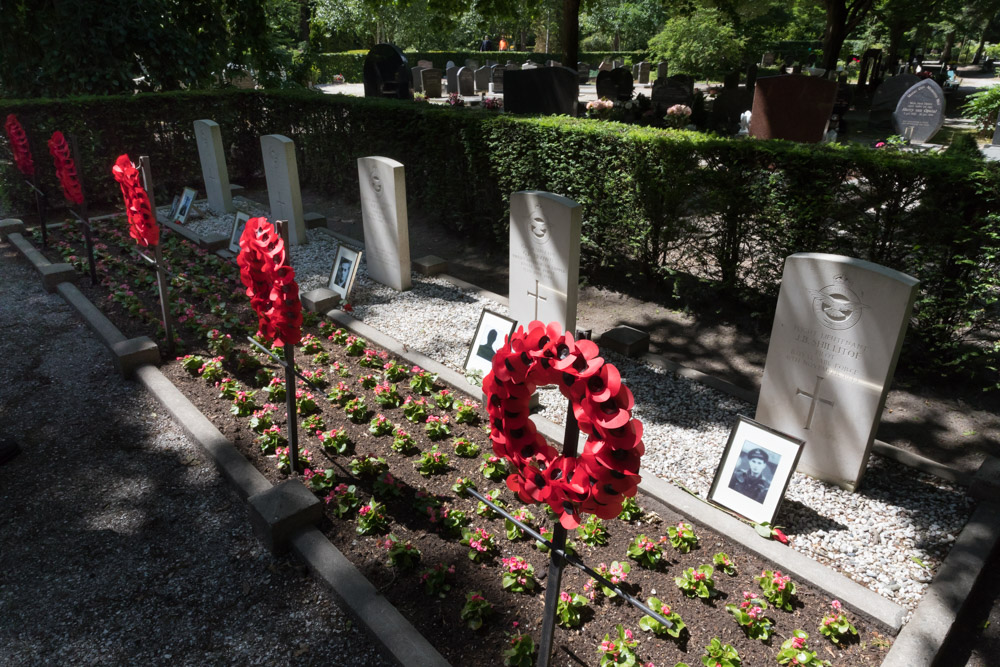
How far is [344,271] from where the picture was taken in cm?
714

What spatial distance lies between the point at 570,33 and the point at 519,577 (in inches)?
546

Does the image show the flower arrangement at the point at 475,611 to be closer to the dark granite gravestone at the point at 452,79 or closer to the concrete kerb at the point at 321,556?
the concrete kerb at the point at 321,556

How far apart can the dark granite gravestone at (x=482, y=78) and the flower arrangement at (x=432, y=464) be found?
86.3 ft

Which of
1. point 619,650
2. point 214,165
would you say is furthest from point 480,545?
point 214,165

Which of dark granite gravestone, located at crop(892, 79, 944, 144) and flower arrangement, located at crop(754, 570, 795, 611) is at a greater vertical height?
dark granite gravestone, located at crop(892, 79, 944, 144)

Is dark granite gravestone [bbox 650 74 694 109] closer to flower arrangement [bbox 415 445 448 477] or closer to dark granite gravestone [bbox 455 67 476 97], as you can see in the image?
dark granite gravestone [bbox 455 67 476 97]

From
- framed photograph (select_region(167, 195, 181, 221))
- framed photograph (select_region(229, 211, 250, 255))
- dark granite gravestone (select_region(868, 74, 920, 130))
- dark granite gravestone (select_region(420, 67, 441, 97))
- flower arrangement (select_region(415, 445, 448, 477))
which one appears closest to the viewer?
flower arrangement (select_region(415, 445, 448, 477))

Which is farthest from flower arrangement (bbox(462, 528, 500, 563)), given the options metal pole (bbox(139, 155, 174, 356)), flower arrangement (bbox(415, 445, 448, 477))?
metal pole (bbox(139, 155, 174, 356))

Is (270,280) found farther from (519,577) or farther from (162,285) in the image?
(162,285)

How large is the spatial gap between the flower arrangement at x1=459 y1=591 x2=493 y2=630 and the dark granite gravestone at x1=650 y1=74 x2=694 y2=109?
52.4 ft

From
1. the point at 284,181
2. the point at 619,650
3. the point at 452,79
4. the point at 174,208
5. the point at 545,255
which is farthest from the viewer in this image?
the point at 452,79

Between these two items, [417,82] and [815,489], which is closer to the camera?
[815,489]

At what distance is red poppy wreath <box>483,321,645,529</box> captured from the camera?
2131mm

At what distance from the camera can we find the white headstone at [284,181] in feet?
28.3
